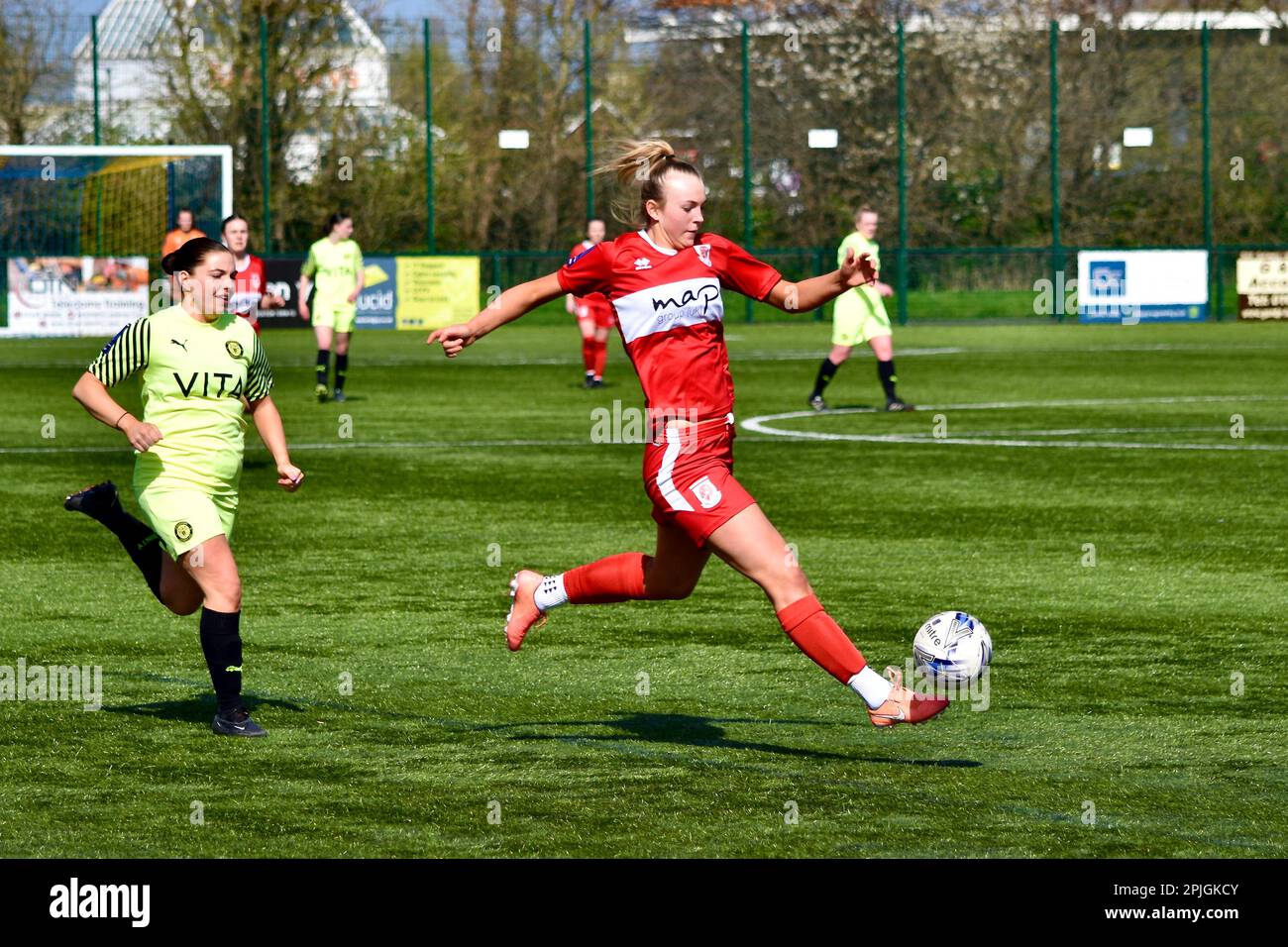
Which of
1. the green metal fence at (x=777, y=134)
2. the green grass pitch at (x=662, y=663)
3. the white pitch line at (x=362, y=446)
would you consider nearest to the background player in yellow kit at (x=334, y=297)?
the green grass pitch at (x=662, y=663)

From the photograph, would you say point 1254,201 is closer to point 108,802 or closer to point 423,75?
point 423,75

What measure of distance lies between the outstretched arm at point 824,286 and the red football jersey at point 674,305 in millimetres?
61

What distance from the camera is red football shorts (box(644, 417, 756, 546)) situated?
6953 mm

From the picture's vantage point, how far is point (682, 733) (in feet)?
24.3

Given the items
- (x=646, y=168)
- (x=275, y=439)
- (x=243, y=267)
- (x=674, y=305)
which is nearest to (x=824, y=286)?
(x=674, y=305)

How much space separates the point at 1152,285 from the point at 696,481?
35497 millimetres

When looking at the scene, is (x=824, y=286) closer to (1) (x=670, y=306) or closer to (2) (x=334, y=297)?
(1) (x=670, y=306)

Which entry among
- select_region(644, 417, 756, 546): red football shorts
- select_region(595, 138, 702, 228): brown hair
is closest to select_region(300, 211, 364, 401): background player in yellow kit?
select_region(595, 138, 702, 228): brown hair

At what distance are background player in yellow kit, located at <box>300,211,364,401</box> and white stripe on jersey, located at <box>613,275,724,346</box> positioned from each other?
16.0m

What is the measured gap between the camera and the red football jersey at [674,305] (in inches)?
280

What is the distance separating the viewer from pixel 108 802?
21.0ft

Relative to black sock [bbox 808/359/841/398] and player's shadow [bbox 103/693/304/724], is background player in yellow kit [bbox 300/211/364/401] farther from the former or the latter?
player's shadow [bbox 103/693/304/724]

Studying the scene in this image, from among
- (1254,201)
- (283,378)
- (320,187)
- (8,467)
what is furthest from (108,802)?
(1254,201)

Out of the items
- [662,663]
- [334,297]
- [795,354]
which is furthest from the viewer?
[795,354]
